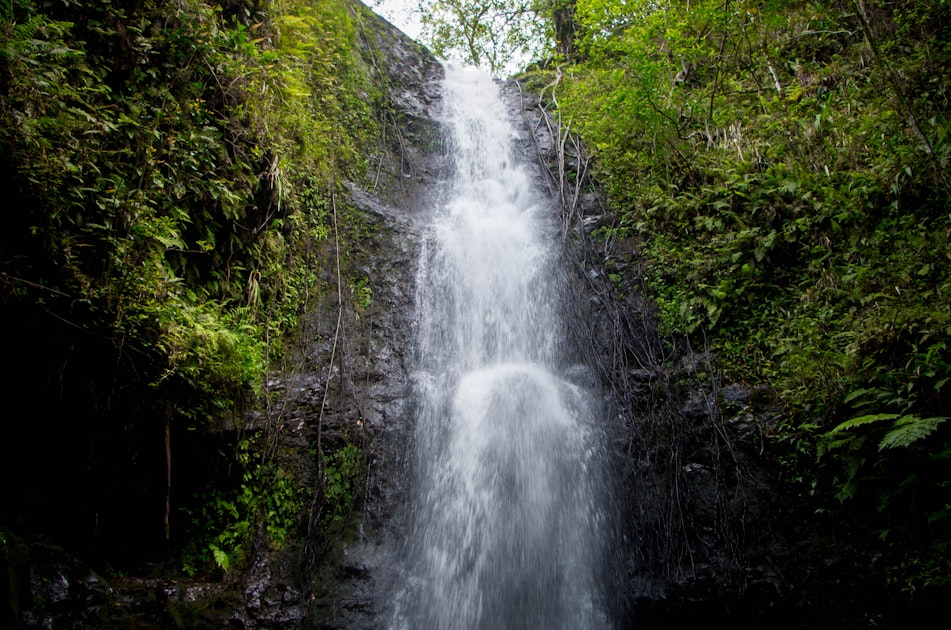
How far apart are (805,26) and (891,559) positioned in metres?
8.05

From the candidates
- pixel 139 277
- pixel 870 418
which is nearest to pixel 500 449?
pixel 870 418

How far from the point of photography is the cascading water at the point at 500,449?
4.63 m

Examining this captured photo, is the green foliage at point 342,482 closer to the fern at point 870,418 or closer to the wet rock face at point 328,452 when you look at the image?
the wet rock face at point 328,452

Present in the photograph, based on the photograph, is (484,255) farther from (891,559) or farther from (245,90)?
(891,559)

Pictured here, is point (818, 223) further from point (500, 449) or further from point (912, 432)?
point (500, 449)

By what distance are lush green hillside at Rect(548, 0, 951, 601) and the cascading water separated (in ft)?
5.55

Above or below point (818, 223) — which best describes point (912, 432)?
below

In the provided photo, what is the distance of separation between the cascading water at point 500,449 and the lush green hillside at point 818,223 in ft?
5.55

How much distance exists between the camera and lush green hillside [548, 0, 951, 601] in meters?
3.95

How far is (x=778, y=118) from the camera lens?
22.6 feet

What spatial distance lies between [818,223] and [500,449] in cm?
462

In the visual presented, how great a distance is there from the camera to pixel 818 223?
554cm

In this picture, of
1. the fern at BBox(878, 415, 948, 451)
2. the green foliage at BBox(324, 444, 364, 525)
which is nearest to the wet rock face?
the green foliage at BBox(324, 444, 364, 525)

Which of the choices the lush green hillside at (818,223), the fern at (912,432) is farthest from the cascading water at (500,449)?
the fern at (912,432)
